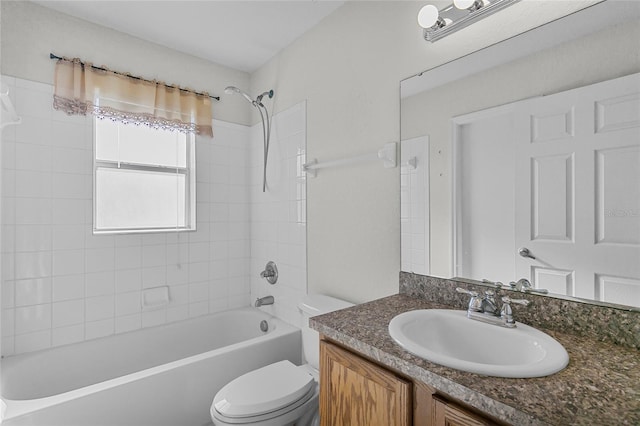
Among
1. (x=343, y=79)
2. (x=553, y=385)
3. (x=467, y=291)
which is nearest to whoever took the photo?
(x=553, y=385)

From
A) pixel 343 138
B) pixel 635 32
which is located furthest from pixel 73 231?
pixel 635 32

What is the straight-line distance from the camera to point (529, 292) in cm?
110

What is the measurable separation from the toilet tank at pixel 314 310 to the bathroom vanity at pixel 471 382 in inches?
21.1

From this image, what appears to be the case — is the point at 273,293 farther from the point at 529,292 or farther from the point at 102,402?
the point at 529,292

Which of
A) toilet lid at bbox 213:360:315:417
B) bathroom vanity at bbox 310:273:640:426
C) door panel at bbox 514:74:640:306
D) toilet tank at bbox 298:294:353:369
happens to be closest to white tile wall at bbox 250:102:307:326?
toilet tank at bbox 298:294:353:369

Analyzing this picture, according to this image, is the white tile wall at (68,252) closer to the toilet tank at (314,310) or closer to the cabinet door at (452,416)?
the toilet tank at (314,310)

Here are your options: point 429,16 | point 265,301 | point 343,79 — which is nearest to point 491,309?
point 429,16

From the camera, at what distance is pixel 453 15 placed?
1.32 m

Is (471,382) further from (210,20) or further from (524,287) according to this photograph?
(210,20)

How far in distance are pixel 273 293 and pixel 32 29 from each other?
2.26 metres

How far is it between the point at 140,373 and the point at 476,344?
1.59m

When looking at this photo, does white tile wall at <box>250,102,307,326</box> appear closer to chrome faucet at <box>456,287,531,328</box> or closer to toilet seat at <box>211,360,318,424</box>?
toilet seat at <box>211,360,318,424</box>

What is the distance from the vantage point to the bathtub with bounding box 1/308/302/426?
1.46 m

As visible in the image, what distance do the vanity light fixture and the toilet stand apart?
4.55 feet
